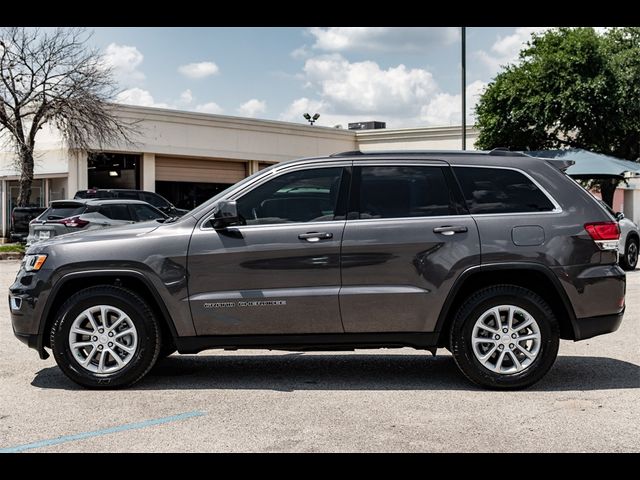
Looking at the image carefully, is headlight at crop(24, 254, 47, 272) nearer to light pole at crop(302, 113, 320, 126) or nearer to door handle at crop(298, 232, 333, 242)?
door handle at crop(298, 232, 333, 242)

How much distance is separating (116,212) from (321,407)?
40.7ft

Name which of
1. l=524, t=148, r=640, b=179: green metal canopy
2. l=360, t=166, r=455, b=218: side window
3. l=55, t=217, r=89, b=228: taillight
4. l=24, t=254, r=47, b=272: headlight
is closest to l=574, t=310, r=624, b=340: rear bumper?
l=360, t=166, r=455, b=218: side window

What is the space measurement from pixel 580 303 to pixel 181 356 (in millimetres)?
3894

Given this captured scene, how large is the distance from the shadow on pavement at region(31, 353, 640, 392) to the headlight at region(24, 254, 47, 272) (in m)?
0.97

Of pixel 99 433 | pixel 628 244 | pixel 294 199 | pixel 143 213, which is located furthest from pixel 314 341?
pixel 628 244

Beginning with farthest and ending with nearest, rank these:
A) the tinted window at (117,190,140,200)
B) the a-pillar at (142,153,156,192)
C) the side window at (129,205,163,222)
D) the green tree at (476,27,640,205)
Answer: the a-pillar at (142,153,156,192), the green tree at (476,27,640,205), the tinted window at (117,190,140,200), the side window at (129,205,163,222)

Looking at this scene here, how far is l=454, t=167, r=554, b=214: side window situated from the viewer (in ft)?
22.2

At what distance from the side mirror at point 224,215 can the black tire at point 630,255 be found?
1275cm

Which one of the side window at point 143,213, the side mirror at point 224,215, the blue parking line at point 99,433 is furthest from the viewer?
the side window at point 143,213

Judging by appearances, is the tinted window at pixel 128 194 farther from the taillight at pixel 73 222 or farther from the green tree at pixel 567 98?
the green tree at pixel 567 98

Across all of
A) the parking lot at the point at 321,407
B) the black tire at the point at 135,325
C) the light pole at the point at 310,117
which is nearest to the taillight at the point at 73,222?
the parking lot at the point at 321,407

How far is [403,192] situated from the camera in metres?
6.80

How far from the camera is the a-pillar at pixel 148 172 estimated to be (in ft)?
109

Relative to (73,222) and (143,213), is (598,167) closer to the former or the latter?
(143,213)
